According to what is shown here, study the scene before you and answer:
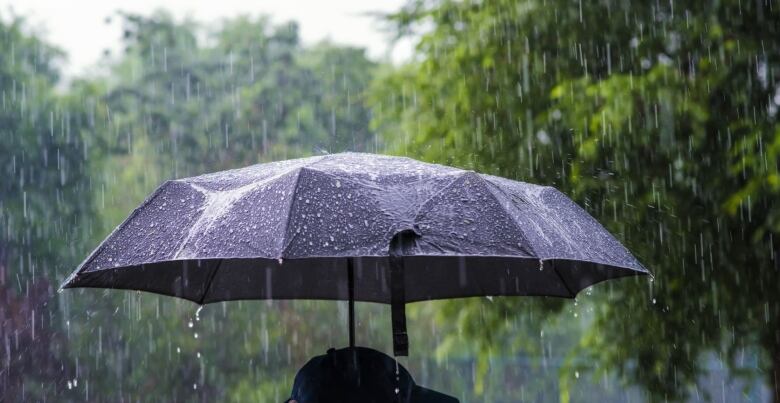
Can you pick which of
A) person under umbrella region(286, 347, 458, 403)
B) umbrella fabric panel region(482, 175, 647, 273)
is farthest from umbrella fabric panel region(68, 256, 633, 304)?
person under umbrella region(286, 347, 458, 403)

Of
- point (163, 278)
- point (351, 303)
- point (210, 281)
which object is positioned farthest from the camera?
point (210, 281)

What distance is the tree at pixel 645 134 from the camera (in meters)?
6.43

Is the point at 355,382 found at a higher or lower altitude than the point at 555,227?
lower

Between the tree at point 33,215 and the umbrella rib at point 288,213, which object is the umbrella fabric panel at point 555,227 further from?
the tree at point 33,215

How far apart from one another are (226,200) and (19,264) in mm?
15000

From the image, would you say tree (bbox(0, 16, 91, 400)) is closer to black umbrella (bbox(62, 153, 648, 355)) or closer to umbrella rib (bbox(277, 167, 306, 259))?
black umbrella (bbox(62, 153, 648, 355))

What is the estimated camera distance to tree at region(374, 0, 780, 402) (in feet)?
21.1

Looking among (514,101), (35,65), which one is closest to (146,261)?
(514,101)

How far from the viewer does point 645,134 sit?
6641mm

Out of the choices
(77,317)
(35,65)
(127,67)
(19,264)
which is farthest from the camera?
(127,67)

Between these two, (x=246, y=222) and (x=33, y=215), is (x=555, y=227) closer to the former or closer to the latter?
(x=246, y=222)

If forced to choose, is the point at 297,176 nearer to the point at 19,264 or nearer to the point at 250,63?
the point at 19,264

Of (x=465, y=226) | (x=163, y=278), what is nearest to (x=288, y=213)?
(x=465, y=226)

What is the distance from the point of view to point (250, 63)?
2555cm
